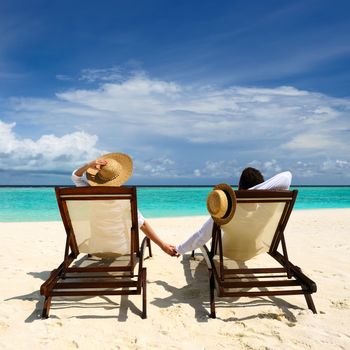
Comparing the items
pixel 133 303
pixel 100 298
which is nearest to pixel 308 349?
pixel 133 303

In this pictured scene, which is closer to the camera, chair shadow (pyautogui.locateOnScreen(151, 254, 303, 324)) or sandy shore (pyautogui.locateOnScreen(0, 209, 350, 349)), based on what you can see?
sandy shore (pyautogui.locateOnScreen(0, 209, 350, 349))

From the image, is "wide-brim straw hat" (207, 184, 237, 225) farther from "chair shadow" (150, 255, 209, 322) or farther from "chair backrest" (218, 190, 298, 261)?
"chair shadow" (150, 255, 209, 322)

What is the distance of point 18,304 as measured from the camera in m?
3.73

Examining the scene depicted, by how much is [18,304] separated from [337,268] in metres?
4.20

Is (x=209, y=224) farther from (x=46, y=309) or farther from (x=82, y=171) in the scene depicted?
(x=46, y=309)

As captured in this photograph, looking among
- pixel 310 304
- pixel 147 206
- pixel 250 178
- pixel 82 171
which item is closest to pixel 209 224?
pixel 250 178

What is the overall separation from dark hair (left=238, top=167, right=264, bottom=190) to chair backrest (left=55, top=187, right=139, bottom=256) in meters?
1.25

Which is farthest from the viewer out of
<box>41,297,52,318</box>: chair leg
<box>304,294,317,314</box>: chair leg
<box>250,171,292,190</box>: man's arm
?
<box>250,171,292,190</box>: man's arm

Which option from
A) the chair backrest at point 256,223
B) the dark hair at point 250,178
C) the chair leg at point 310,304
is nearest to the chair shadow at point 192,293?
the chair backrest at point 256,223

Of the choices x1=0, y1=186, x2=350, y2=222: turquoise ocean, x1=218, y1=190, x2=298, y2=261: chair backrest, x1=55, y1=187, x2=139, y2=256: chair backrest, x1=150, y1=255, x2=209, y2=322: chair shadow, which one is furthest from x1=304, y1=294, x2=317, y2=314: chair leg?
x1=0, y1=186, x2=350, y2=222: turquoise ocean

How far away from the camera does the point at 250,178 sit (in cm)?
403

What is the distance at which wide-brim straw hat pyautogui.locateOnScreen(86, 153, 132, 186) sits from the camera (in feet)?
14.0

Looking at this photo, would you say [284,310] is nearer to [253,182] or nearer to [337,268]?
[253,182]

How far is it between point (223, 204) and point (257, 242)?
2.69ft
